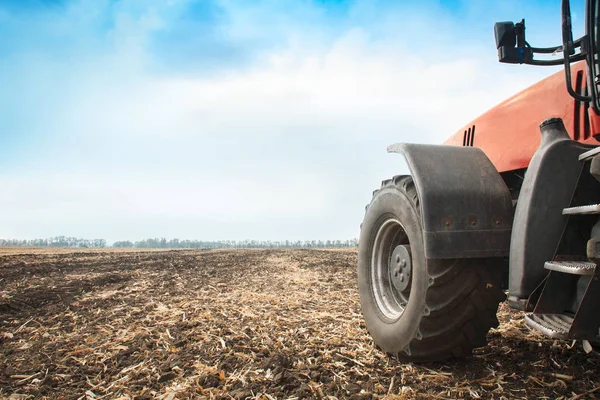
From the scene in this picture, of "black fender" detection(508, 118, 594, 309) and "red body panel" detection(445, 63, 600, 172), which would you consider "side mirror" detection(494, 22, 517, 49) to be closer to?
"red body panel" detection(445, 63, 600, 172)

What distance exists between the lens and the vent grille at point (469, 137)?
4367 millimetres

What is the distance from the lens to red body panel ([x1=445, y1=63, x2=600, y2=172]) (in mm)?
2934

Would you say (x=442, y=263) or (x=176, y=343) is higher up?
(x=442, y=263)

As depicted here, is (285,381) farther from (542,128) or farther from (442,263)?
(542,128)

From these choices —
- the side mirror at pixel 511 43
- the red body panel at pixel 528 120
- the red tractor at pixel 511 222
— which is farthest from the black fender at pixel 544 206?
the side mirror at pixel 511 43

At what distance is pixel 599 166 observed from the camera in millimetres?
2248

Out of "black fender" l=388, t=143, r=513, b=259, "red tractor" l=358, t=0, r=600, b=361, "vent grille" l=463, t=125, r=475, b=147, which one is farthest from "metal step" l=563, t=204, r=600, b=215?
"vent grille" l=463, t=125, r=475, b=147

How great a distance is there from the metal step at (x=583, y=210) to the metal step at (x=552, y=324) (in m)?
0.64

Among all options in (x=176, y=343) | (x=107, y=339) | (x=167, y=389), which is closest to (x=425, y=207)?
(x=167, y=389)

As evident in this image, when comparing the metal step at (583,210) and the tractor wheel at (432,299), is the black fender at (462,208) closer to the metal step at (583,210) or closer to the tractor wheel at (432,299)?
the tractor wheel at (432,299)

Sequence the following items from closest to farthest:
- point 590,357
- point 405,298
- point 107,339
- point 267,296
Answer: point 590,357
point 405,298
point 107,339
point 267,296

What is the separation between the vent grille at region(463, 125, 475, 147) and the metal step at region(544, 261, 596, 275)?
211 cm

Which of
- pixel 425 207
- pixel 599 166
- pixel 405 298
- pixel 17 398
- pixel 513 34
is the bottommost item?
pixel 17 398

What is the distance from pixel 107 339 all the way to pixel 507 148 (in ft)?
14.4
